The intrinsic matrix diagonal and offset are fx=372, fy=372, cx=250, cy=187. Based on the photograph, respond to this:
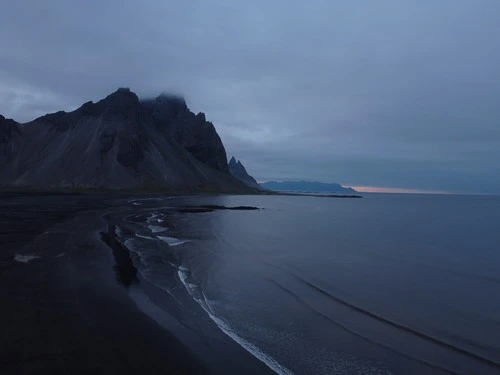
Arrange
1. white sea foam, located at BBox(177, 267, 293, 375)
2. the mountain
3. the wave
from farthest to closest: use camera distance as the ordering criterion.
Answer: the mountain, the wave, white sea foam, located at BBox(177, 267, 293, 375)

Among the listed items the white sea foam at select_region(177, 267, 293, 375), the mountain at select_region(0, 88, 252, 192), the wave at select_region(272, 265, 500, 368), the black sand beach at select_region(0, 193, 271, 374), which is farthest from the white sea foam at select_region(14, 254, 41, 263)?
the mountain at select_region(0, 88, 252, 192)

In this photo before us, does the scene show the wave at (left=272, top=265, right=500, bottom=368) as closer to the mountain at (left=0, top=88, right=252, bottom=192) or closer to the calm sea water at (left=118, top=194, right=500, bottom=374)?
the calm sea water at (left=118, top=194, right=500, bottom=374)

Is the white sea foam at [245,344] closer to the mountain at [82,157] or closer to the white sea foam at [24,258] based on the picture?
the white sea foam at [24,258]

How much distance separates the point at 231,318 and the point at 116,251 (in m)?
14.3

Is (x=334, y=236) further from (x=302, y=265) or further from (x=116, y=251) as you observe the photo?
(x=116, y=251)

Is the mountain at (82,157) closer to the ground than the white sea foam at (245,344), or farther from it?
farther from it

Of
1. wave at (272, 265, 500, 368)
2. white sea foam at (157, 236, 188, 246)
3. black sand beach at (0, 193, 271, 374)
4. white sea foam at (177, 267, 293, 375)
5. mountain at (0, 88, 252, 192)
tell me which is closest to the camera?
black sand beach at (0, 193, 271, 374)

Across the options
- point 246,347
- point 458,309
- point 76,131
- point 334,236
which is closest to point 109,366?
point 246,347

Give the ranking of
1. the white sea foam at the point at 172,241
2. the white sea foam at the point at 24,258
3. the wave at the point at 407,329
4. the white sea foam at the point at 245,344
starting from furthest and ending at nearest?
the white sea foam at the point at 172,241 → the white sea foam at the point at 24,258 → the wave at the point at 407,329 → the white sea foam at the point at 245,344

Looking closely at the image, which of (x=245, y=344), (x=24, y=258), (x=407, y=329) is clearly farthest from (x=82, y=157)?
(x=407, y=329)

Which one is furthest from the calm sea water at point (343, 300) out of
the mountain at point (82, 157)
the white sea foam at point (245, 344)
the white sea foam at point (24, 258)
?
the mountain at point (82, 157)

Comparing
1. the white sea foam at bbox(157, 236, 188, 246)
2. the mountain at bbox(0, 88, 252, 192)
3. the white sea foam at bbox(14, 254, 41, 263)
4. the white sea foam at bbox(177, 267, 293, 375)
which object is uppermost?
the mountain at bbox(0, 88, 252, 192)

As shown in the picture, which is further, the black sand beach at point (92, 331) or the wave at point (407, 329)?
the wave at point (407, 329)

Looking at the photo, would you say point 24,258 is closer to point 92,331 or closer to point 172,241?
point 92,331
